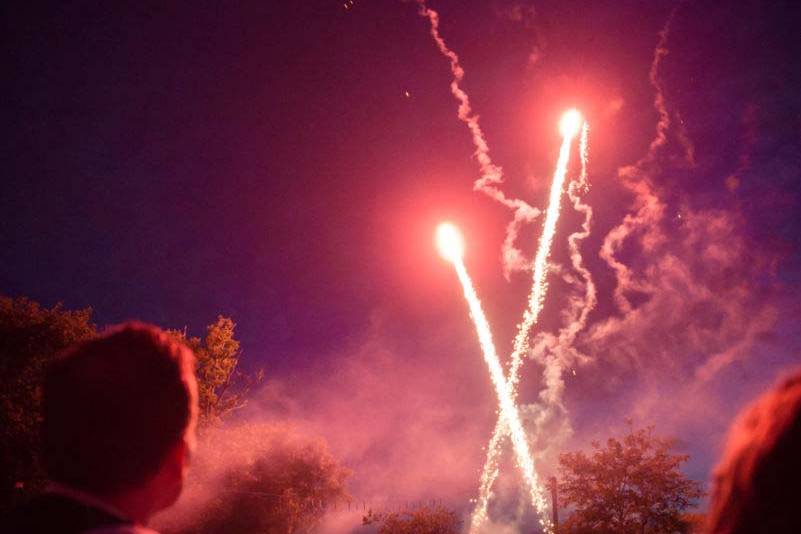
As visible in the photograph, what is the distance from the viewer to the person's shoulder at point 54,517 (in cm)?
162

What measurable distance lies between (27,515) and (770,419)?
251cm

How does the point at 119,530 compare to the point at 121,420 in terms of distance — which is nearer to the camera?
the point at 119,530

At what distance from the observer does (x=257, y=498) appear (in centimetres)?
4081

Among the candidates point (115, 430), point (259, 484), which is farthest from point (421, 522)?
point (115, 430)

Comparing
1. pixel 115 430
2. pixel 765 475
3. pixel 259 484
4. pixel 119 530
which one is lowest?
pixel 765 475

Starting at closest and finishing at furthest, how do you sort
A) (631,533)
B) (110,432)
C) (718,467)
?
(718,467) → (110,432) → (631,533)

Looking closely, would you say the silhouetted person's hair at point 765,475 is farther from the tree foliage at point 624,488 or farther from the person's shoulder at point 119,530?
the tree foliage at point 624,488

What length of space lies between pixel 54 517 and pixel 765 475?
7.65 ft

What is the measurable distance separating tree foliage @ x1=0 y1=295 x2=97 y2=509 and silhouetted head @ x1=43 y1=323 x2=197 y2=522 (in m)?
24.9

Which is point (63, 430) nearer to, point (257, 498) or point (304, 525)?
point (257, 498)

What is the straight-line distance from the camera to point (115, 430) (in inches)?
74.1

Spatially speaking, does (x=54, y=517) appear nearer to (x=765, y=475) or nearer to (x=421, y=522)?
(x=765, y=475)

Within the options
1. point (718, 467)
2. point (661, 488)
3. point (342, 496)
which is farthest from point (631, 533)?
point (718, 467)

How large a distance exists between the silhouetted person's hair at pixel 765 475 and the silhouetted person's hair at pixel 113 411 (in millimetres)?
2046
